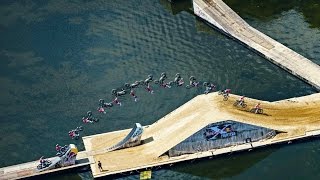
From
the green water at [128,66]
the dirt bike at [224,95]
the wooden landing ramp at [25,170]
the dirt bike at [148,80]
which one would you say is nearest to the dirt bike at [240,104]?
the dirt bike at [224,95]

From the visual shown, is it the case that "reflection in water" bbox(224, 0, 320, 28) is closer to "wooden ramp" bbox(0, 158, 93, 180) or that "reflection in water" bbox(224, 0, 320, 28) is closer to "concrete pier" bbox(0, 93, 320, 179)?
"concrete pier" bbox(0, 93, 320, 179)

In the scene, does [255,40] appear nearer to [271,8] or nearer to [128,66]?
[271,8]

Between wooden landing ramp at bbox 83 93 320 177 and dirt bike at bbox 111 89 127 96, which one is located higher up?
dirt bike at bbox 111 89 127 96

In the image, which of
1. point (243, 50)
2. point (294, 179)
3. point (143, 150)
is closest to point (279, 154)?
point (294, 179)

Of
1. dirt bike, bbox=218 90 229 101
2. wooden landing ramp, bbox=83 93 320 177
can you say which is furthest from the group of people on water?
wooden landing ramp, bbox=83 93 320 177

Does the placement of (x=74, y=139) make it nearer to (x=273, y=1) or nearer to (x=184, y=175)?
(x=184, y=175)

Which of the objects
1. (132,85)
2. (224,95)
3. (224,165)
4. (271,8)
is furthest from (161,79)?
(271,8)
